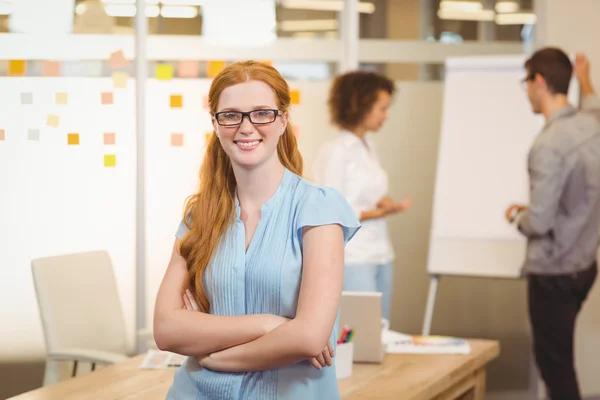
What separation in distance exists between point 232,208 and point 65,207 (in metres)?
2.23

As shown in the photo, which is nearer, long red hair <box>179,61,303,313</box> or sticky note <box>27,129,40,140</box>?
long red hair <box>179,61,303,313</box>

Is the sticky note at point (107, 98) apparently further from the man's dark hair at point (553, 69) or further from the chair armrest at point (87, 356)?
the man's dark hair at point (553, 69)

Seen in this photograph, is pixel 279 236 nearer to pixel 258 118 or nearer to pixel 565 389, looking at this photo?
pixel 258 118

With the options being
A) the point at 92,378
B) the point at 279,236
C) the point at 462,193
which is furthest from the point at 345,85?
the point at 279,236

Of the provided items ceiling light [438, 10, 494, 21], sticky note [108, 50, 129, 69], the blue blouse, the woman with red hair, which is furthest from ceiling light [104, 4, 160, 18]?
the blue blouse

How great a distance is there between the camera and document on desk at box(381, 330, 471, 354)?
275cm

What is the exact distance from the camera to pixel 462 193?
4535 mm

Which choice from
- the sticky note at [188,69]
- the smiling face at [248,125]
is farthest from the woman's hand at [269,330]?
the sticky note at [188,69]

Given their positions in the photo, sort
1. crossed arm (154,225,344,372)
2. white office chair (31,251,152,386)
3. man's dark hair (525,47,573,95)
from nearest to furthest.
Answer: crossed arm (154,225,344,372) < white office chair (31,251,152,386) < man's dark hair (525,47,573,95)

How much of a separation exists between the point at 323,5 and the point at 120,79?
1289 millimetres

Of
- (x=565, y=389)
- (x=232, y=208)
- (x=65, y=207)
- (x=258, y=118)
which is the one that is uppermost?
(x=258, y=118)

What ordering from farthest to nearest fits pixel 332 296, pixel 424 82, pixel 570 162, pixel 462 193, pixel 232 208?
pixel 424 82 < pixel 462 193 < pixel 570 162 < pixel 232 208 < pixel 332 296

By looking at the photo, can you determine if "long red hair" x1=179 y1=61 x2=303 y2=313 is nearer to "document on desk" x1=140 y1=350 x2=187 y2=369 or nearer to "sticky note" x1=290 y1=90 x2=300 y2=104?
"document on desk" x1=140 y1=350 x2=187 y2=369

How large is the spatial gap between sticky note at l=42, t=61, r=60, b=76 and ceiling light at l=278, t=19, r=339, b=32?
1.31 metres
